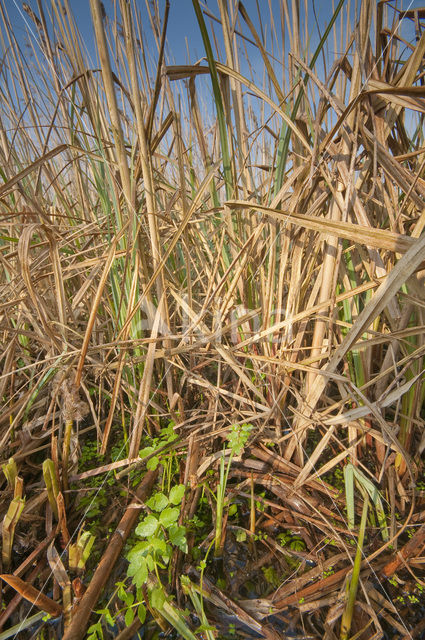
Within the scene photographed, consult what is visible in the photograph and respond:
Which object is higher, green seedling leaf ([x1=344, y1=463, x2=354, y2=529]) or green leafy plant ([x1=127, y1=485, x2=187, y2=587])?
green leafy plant ([x1=127, y1=485, x2=187, y2=587])

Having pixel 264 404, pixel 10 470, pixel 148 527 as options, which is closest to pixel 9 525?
pixel 10 470

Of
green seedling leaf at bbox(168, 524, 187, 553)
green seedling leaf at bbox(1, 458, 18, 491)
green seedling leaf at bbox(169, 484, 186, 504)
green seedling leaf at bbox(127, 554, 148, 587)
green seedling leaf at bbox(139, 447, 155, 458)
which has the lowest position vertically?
green seedling leaf at bbox(168, 524, 187, 553)

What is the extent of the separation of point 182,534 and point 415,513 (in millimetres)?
498

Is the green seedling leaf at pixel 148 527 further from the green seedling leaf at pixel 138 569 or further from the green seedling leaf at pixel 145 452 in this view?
the green seedling leaf at pixel 145 452

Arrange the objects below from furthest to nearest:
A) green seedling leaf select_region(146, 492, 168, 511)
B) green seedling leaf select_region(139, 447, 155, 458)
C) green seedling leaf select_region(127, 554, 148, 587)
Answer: green seedling leaf select_region(139, 447, 155, 458)
green seedling leaf select_region(146, 492, 168, 511)
green seedling leaf select_region(127, 554, 148, 587)

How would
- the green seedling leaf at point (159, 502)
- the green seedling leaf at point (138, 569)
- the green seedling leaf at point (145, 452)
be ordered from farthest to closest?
1. the green seedling leaf at point (145, 452)
2. the green seedling leaf at point (159, 502)
3. the green seedling leaf at point (138, 569)

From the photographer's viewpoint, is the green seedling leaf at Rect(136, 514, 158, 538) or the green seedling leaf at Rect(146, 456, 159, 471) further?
the green seedling leaf at Rect(146, 456, 159, 471)

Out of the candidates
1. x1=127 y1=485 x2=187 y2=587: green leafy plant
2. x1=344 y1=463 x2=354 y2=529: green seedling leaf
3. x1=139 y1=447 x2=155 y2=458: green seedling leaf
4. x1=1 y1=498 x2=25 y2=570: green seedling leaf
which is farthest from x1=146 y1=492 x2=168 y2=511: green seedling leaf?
x1=344 y1=463 x2=354 y2=529: green seedling leaf

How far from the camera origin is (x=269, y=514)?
77 centimetres

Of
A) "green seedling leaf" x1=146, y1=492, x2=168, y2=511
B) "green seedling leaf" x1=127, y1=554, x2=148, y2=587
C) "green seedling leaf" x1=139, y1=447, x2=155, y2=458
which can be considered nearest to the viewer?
"green seedling leaf" x1=127, y1=554, x2=148, y2=587

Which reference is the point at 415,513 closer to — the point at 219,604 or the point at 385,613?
the point at 385,613

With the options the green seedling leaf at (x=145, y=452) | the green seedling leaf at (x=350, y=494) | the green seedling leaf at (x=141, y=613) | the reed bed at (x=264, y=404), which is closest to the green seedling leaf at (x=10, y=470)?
the reed bed at (x=264, y=404)

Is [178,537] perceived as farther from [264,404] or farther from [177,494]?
[264,404]

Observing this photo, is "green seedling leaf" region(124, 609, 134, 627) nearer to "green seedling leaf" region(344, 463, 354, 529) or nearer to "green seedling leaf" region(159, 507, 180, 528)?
"green seedling leaf" region(159, 507, 180, 528)
